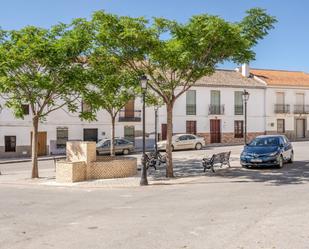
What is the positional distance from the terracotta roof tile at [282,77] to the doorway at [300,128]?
12.9 feet

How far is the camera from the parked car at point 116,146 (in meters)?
31.8

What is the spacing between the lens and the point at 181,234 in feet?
27.6

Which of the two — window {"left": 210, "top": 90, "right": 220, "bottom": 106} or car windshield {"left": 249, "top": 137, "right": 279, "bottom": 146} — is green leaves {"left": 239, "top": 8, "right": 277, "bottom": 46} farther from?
window {"left": 210, "top": 90, "right": 220, "bottom": 106}

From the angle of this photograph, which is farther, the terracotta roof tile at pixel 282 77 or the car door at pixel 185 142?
the terracotta roof tile at pixel 282 77

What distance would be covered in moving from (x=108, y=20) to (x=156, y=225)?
32.5ft

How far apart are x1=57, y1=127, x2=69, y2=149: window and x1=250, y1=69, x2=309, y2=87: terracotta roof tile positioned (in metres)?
21.5

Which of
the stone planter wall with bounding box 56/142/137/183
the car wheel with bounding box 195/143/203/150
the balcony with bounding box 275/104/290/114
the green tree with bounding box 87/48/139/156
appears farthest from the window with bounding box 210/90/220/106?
the stone planter wall with bounding box 56/142/137/183

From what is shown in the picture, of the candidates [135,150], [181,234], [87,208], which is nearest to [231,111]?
[135,150]

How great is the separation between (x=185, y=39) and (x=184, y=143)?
18364 mm

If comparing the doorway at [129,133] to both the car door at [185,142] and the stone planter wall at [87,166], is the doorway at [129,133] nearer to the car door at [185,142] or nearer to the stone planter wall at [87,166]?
the car door at [185,142]

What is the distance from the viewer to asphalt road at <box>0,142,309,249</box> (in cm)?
795

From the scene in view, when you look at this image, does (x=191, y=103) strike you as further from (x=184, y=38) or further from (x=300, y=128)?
(x=184, y=38)

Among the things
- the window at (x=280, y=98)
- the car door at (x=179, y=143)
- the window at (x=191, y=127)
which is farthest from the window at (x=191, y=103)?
the window at (x=280, y=98)

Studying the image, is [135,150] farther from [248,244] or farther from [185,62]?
[248,244]
